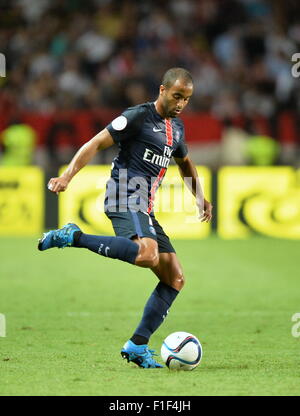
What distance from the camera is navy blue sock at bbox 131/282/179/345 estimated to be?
5922 millimetres

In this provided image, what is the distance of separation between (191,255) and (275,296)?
10.9ft

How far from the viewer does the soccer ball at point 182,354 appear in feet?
18.7

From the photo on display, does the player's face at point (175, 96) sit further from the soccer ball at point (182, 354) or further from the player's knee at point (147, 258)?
the soccer ball at point (182, 354)

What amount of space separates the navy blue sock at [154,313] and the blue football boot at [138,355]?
39mm

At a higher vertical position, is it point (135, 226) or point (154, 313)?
point (135, 226)

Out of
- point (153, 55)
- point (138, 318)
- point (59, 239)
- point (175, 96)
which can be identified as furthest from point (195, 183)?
point (153, 55)

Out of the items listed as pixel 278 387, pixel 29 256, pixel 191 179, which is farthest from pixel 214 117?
pixel 278 387

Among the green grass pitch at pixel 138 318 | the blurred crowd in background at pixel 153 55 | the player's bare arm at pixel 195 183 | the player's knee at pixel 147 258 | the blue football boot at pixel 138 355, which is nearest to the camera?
the green grass pitch at pixel 138 318

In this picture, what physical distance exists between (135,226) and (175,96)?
0.87 m

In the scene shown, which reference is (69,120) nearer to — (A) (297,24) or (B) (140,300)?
(A) (297,24)

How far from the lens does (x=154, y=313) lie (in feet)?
19.7

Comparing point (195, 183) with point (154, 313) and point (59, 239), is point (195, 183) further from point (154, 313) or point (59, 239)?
point (59, 239)

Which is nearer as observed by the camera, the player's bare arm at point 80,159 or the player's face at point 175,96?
Answer: the player's bare arm at point 80,159

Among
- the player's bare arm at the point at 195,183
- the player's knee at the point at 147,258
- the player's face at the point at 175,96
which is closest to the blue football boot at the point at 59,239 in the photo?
the player's knee at the point at 147,258
